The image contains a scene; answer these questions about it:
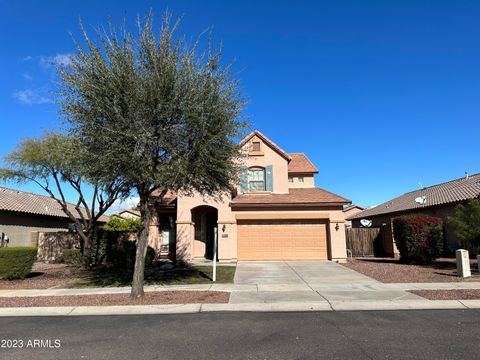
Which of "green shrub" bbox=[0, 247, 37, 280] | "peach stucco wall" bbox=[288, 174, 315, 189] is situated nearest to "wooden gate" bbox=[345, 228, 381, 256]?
"peach stucco wall" bbox=[288, 174, 315, 189]

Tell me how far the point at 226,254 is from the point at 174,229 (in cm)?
382

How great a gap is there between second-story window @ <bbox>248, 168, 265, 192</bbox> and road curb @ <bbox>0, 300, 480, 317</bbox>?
1377cm

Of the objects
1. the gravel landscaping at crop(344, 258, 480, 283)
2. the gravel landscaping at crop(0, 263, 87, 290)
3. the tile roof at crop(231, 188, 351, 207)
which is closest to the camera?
the gravel landscaping at crop(0, 263, 87, 290)

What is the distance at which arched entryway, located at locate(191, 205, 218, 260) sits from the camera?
21663 millimetres

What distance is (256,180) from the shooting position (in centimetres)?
2314

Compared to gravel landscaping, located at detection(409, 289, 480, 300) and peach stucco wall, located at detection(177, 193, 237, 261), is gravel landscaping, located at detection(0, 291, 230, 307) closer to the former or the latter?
gravel landscaping, located at detection(409, 289, 480, 300)

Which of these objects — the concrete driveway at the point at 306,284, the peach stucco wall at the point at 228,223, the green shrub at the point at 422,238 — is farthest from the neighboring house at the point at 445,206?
the concrete driveway at the point at 306,284

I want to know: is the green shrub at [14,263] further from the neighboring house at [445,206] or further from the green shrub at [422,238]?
the neighboring house at [445,206]

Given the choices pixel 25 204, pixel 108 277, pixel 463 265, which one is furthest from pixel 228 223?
pixel 25 204

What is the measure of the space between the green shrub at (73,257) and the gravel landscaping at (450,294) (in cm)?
1640

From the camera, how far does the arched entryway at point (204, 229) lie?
71.1ft

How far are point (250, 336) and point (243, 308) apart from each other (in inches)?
99.8

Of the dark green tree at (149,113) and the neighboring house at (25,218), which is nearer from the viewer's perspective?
the dark green tree at (149,113)

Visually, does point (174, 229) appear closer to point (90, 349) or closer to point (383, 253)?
point (383, 253)
